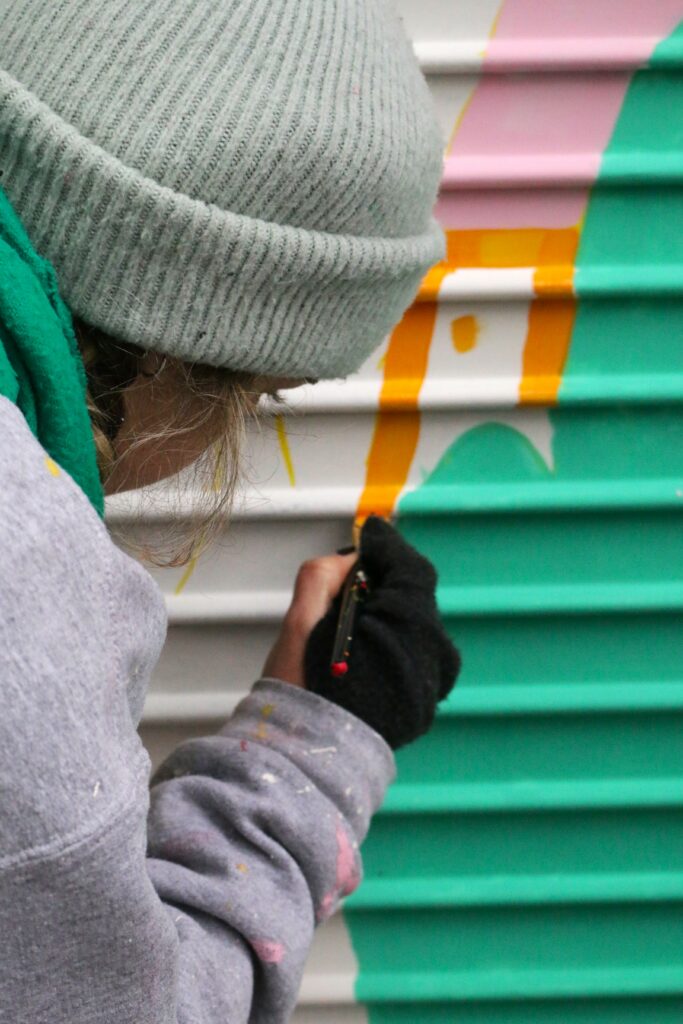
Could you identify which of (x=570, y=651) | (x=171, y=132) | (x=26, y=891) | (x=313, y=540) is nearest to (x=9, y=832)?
(x=26, y=891)

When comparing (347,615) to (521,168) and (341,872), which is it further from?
(521,168)

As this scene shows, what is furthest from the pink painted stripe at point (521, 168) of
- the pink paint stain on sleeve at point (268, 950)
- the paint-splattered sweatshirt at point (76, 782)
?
the pink paint stain on sleeve at point (268, 950)

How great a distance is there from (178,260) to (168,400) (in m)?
0.18

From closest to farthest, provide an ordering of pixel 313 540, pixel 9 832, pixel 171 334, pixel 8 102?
pixel 9 832, pixel 8 102, pixel 171 334, pixel 313 540

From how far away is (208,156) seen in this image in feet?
3.49

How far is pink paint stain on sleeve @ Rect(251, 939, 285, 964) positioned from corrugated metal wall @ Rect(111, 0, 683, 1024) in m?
0.59

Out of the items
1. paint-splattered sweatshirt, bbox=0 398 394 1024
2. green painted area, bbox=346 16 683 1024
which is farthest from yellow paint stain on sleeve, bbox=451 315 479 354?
paint-splattered sweatshirt, bbox=0 398 394 1024

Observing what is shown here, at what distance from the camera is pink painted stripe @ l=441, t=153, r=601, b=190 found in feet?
5.16

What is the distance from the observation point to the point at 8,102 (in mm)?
1040

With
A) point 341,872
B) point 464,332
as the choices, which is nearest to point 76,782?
point 341,872

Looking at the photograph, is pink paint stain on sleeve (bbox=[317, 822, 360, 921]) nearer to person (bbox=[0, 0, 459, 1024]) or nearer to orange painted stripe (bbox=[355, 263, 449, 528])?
person (bbox=[0, 0, 459, 1024])

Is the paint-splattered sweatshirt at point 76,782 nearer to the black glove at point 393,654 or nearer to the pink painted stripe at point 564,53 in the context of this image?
the black glove at point 393,654

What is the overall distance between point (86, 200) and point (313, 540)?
79cm

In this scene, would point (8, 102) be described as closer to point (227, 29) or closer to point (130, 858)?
point (227, 29)
